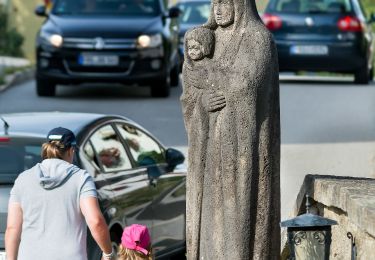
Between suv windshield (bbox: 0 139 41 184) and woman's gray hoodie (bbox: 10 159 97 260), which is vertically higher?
woman's gray hoodie (bbox: 10 159 97 260)

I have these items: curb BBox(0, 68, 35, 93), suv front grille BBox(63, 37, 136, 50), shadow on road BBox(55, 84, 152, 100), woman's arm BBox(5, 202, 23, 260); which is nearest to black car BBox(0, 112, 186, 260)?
woman's arm BBox(5, 202, 23, 260)

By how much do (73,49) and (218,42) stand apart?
15.1 m

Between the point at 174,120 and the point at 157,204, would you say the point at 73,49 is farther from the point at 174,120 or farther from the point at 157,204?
the point at 157,204

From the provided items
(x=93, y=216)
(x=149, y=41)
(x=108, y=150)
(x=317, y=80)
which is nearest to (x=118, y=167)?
(x=108, y=150)

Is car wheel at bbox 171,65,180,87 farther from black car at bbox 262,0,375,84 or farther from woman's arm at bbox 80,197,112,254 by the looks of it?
woman's arm at bbox 80,197,112,254

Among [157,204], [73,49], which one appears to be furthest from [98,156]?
[73,49]

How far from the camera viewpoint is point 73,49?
73.4 feet

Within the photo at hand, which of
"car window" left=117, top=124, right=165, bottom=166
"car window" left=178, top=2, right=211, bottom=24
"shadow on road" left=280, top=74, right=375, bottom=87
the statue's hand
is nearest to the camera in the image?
the statue's hand

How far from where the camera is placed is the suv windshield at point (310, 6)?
85.5ft

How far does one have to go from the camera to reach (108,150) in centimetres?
1119

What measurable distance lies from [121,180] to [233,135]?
3.74 meters

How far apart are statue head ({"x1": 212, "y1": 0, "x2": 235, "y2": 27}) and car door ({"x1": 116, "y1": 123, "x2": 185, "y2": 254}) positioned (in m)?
4.23

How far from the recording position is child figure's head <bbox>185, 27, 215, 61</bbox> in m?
7.34

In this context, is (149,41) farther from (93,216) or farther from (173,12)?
(93,216)
